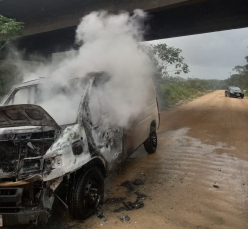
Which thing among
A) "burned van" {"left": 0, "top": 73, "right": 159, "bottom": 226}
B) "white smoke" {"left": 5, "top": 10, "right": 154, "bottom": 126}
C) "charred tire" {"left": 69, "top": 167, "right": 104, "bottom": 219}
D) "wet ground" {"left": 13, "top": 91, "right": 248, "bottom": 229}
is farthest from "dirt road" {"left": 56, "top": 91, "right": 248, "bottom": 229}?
"white smoke" {"left": 5, "top": 10, "right": 154, "bottom": 126}

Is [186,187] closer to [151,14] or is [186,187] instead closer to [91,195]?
[91,195]

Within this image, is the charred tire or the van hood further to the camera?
the charred tire

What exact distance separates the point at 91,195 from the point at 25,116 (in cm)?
132

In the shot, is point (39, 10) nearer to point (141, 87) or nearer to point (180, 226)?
point (141, 87)

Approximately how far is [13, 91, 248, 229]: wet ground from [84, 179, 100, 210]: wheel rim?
6.4 inches

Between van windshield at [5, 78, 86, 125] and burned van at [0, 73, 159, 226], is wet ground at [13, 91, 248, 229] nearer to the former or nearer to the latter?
burned van at [0, 73, 159, 226]

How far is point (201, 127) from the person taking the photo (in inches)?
372

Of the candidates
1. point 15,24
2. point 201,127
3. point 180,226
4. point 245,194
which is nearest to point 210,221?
point 180,226

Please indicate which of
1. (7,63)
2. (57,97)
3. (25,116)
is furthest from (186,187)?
(7,63)

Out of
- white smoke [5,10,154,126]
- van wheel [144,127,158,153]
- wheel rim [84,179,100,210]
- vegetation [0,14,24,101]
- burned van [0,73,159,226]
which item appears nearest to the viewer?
burned van [0,73,159,226]

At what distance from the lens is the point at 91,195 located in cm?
310

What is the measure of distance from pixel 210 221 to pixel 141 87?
296 cm

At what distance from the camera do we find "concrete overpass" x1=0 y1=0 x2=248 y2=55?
10.3 m

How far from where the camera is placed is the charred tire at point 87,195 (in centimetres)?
285
